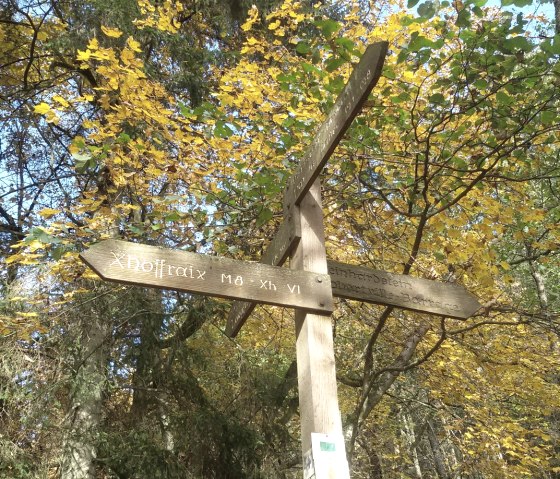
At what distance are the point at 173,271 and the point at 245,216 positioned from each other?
246 centimetres

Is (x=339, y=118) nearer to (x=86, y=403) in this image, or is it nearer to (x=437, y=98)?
(x=437, y=98)

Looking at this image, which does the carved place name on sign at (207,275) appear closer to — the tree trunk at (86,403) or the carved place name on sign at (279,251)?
the carved place name on sign at (279,251)

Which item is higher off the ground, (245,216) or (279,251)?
(245,216)

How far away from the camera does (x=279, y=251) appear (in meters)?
2.94

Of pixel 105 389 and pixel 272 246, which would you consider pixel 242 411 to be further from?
pixel 272 246

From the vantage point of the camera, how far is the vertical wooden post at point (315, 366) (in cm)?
221

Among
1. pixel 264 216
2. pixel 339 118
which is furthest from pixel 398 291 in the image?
pixel 264 216

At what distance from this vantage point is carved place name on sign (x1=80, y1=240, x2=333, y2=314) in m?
2.23

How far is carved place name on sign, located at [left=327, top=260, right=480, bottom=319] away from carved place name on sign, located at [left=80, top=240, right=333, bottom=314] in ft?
0.73

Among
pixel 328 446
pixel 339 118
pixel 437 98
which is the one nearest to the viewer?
pixel 328 446

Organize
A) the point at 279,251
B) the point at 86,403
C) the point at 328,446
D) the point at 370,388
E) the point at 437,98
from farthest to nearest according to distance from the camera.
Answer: the point at 86,403 → the point at 370,388 → the point at 437,98 → the point at 279,251 → the point at 328,446

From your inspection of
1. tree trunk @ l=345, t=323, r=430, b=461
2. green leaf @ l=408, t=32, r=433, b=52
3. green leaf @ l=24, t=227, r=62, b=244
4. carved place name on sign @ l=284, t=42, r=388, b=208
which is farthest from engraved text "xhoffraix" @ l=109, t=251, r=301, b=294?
tree trunk @ l=345, t=323, r=430, b=461

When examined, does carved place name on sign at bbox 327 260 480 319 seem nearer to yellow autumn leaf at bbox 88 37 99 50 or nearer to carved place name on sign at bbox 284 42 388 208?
carved place name on sign at bbox 284 42 388 208

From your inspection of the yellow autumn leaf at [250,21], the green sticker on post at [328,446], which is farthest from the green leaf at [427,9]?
the green sticker on post at [328,446]
